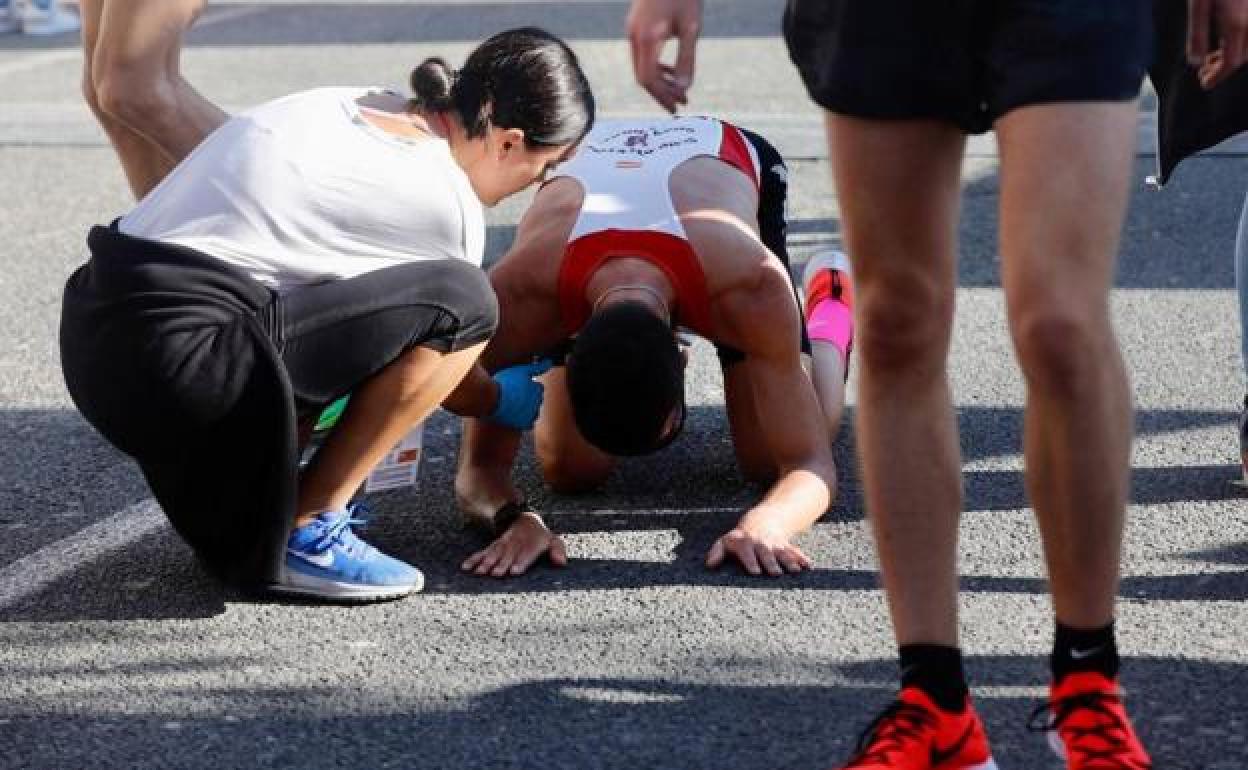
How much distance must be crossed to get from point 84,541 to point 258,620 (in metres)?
0.59

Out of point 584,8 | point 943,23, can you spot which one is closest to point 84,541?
point 943,23

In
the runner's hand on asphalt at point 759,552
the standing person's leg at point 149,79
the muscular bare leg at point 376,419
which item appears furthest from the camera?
the standing person's leg at point 149,79

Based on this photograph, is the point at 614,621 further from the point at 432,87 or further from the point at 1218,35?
the point at 1218,35

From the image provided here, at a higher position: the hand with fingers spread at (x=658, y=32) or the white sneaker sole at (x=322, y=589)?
the hand with fingers spread at (x=658, y=32)

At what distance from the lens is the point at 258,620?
377 cm

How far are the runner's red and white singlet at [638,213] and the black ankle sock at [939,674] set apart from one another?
150 cm

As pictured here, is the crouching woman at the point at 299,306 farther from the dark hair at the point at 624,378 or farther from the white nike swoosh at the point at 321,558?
the dark hair at the point at 624,378

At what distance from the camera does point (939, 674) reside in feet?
9.59

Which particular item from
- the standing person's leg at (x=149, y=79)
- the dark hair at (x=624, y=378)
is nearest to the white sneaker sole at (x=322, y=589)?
the dark hair at (x=624, y=378)

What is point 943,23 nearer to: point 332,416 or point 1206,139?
point 1206,139

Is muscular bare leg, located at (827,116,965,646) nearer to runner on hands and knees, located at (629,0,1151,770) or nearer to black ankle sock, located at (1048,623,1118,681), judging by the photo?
runner on hands and knees, located at (629,0,1151,770)

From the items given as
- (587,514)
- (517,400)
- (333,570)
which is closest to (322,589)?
(333,570)

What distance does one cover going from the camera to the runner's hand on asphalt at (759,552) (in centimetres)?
396

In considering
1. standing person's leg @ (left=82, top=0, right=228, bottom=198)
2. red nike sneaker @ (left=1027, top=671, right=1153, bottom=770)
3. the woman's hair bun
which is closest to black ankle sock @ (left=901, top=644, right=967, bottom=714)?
red nike sneaker @ (left=1027, top=671, right=1153, bottom=770)
